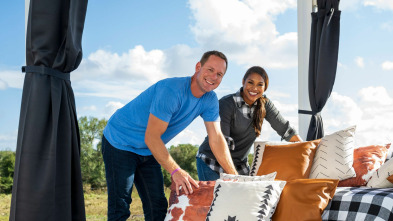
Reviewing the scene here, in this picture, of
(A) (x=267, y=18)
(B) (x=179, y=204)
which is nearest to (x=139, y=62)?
(A) (x=267, y=18)

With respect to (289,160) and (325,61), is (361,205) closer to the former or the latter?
(289,160)

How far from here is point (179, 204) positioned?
8.09ft

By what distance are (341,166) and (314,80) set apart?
115 cm

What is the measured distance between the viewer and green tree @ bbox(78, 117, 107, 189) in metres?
4.27

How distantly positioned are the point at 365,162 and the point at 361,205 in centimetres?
70

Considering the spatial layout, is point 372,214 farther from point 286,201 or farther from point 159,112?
point 159,112

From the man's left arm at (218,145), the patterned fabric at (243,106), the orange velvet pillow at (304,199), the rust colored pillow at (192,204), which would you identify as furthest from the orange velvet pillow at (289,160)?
the rust colored pillow at (192,204)

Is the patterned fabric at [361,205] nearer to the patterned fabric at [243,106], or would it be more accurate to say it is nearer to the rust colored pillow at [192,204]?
the rust colored pillow at [192,204]

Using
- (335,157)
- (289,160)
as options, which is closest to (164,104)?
(289,160)

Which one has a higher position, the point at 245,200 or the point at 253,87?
the point at 253,87

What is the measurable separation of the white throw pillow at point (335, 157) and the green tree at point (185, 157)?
1687 mm

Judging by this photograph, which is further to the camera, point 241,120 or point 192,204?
point 241,120

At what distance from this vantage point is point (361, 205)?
92.4 inches

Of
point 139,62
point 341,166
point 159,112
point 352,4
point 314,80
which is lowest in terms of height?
point 341,166
